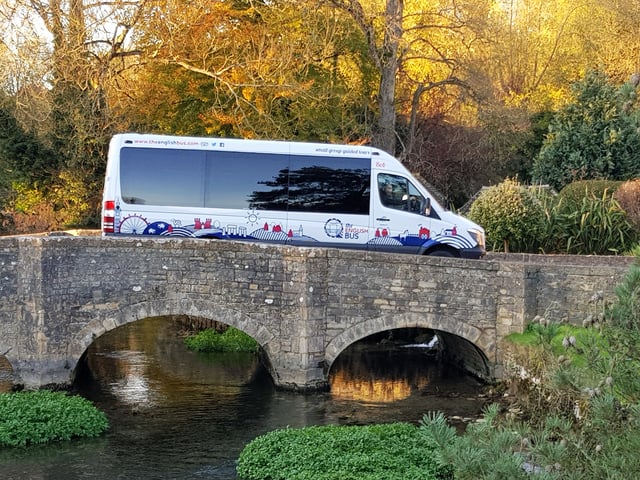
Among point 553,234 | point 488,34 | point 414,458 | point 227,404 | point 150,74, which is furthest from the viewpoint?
point 488,34

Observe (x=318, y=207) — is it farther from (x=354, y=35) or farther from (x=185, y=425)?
(x=354, y=35)

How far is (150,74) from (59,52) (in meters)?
3.23

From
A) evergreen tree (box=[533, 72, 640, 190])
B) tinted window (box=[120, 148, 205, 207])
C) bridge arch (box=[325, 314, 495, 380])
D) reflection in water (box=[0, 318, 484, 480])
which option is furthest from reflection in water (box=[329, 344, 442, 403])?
evergreen tree (box=[533, 72, 640, 190])

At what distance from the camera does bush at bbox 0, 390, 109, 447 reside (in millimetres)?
12078

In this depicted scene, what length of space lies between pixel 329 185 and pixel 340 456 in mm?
6396

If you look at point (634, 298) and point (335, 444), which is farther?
point (335, 444)

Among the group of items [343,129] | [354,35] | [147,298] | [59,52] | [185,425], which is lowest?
[185,425]

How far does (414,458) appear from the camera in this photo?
11109mm

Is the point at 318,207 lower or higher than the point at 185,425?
higher

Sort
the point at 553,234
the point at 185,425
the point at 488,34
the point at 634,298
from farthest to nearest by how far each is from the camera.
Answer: the point at 488,34
the point at 553,234
the point at 185,425
the point at 634,298

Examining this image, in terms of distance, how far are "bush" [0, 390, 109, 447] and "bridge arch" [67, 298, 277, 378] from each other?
1.77 meters

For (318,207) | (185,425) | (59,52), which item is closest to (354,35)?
(59,52)

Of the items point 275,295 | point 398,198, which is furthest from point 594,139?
point 275,295

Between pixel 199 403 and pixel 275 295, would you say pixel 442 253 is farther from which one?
pixel 199 403
